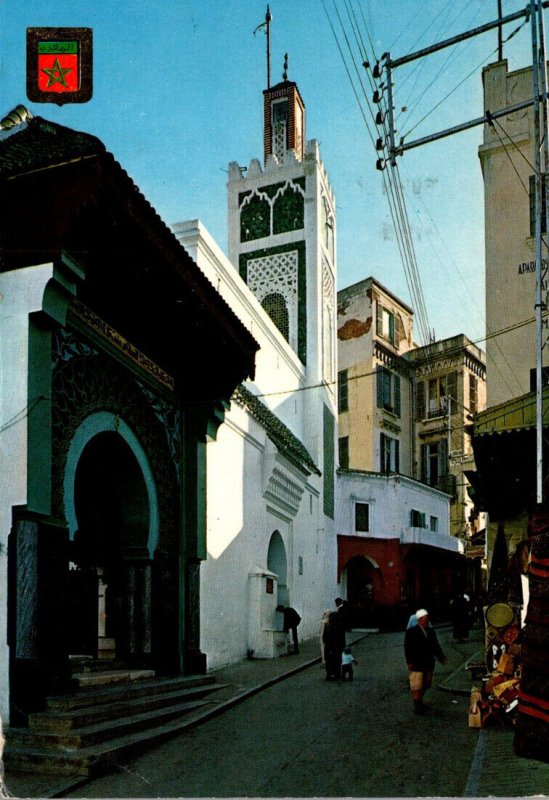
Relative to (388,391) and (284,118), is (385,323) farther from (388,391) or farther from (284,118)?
(284,118)

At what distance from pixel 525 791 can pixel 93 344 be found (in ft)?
18.8

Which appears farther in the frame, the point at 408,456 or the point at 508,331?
the point at 408,456

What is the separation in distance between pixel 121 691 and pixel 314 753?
2.13 metres

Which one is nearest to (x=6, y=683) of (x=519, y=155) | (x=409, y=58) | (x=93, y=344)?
(x=93, y=344)

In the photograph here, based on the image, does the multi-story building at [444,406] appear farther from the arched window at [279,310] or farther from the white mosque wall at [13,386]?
the white mosque wall at [13,386]

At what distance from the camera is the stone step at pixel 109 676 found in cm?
879

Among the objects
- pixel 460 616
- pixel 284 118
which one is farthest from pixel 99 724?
pixel 284 118

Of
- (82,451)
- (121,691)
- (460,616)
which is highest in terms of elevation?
(82,451)

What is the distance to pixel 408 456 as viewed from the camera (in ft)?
124

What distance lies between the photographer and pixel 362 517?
3091cm

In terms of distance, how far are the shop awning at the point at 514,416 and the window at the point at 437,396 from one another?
2420 centimetres

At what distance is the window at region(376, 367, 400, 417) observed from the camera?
35.7 m

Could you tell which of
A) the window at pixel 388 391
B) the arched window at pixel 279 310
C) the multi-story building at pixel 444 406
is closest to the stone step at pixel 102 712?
the arched window at pixel 279 310

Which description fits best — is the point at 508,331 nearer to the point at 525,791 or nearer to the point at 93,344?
the point at 93,344
